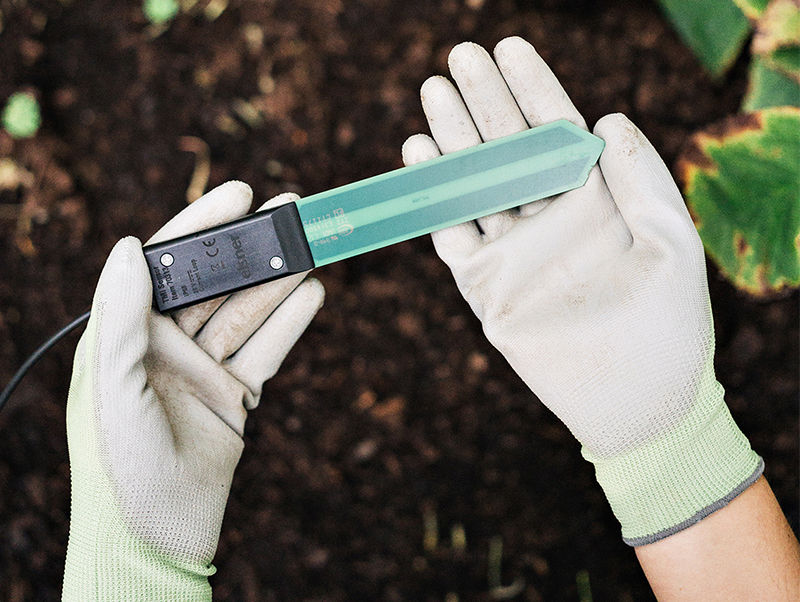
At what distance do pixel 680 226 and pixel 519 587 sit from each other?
0.90 m

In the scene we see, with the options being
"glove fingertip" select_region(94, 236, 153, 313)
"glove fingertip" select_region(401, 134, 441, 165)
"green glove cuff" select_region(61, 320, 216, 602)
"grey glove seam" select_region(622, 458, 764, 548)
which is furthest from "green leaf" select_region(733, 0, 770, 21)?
"green glove cuff" select_region(61, 320, 216, 602)

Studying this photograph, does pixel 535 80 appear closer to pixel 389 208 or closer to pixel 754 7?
pixel 389 208

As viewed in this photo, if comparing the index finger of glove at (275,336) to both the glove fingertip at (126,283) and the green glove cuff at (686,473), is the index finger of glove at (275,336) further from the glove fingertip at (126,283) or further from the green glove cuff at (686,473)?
the green glove cuff at (686,473)

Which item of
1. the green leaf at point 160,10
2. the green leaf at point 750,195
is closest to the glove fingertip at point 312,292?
the green leaf at point 750,195

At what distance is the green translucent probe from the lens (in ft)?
3.34

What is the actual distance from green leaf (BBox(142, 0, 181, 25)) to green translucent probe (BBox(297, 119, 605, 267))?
0.88 metres

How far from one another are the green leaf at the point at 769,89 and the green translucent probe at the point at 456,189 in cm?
55

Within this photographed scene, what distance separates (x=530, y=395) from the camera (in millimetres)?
1435

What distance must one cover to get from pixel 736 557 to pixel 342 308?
0.92m

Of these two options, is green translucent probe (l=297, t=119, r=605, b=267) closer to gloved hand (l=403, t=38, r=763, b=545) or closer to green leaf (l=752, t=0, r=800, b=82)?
Result: gloved hand (l=403, t=38, r=763, b=545)

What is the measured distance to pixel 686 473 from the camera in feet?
3.13

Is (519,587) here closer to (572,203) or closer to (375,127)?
(572,203)

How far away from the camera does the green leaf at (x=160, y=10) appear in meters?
1.56

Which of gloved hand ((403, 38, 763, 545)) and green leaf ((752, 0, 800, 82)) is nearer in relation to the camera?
gloved hand ((403, 38, 763, 545))
